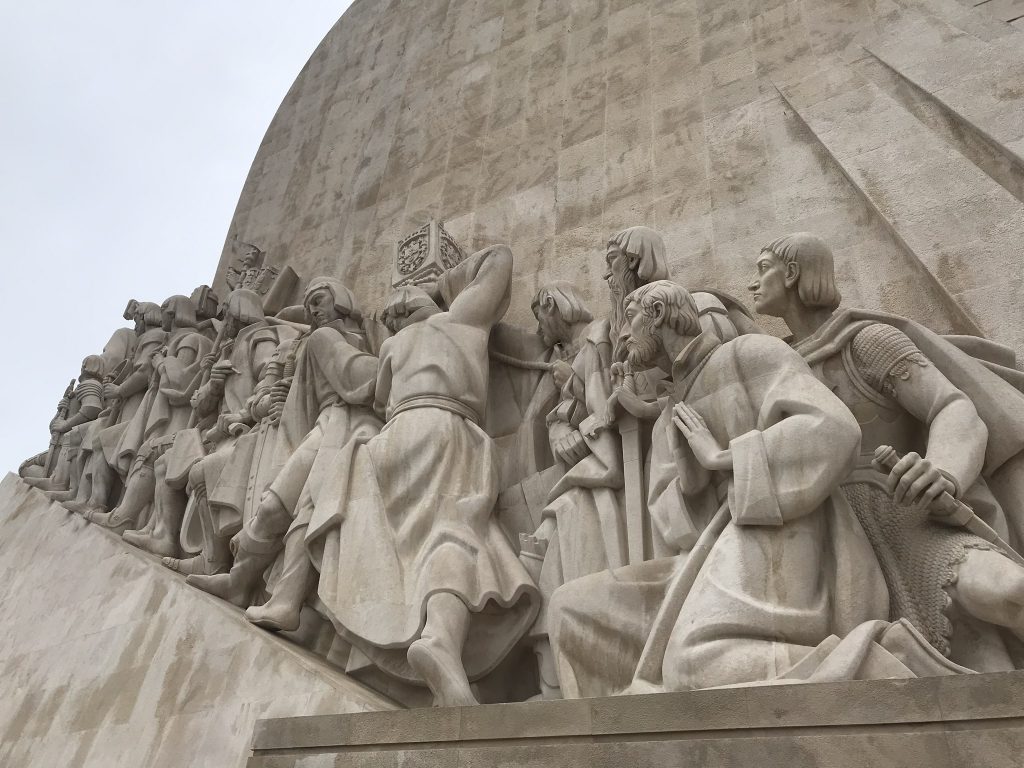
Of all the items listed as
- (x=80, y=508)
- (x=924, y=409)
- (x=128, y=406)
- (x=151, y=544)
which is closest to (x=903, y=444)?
(x=924, y=409)

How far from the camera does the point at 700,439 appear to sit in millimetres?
3359

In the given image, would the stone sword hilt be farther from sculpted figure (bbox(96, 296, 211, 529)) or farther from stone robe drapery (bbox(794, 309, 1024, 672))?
sculpted figure (bbox(96, 296, 211, 529))

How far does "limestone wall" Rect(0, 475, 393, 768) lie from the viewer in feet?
13.4

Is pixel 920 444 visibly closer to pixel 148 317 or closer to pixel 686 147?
pixel 686 147

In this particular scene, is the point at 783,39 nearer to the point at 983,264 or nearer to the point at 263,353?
the point at 983,264

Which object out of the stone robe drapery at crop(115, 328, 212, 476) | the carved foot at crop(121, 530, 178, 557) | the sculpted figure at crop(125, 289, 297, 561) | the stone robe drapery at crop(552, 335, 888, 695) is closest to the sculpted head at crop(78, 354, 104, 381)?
the stone robe drapery at crop(115, 328, 212, 476)

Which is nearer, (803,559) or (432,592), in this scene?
(803,559)

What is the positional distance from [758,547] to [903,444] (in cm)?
98

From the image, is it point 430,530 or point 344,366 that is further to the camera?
point 344,366

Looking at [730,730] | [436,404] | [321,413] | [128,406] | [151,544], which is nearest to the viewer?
[730,730]

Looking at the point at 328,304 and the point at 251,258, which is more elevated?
the point at 328,304

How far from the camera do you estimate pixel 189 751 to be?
4164mm

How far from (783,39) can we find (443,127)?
3.34 meters

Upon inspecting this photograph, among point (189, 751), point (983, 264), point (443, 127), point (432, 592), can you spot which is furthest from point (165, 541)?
point (983, 264)
